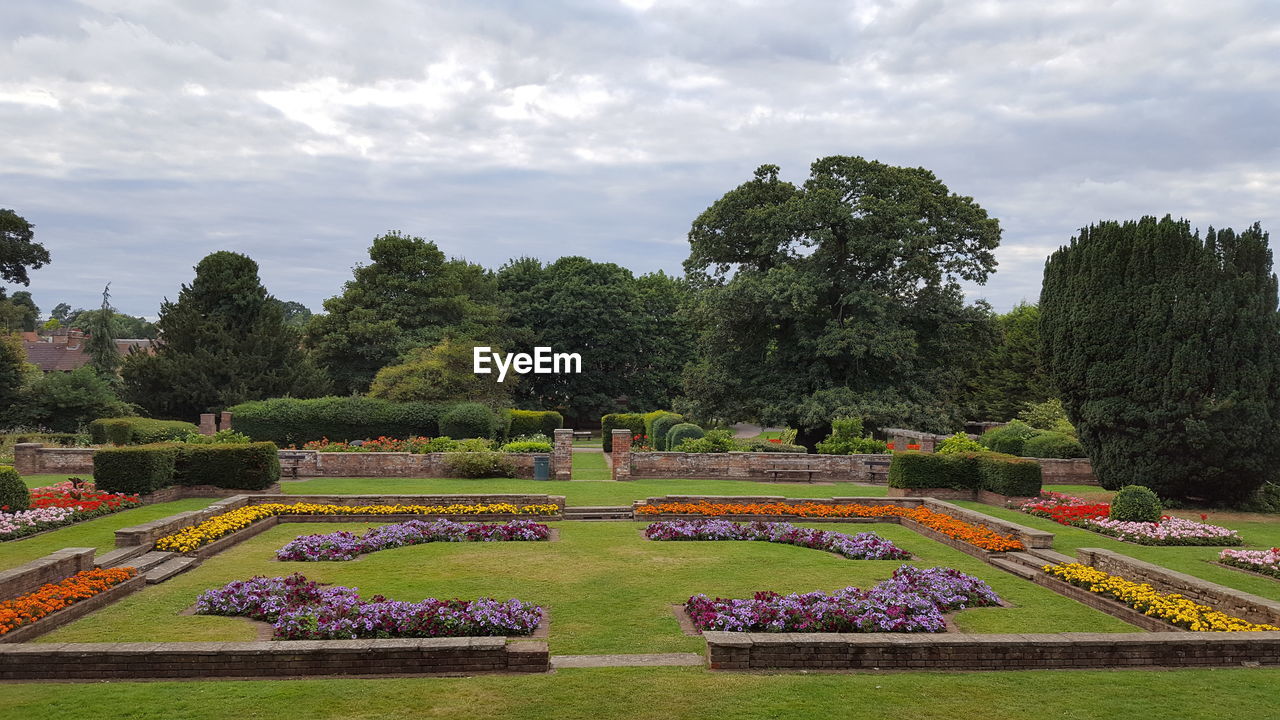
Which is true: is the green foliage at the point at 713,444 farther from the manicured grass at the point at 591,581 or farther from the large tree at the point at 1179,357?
the manicured grass at the point at 591,581

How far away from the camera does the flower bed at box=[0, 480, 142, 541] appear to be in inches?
513

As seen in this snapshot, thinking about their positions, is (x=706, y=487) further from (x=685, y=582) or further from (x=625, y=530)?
(x=685, y=582)

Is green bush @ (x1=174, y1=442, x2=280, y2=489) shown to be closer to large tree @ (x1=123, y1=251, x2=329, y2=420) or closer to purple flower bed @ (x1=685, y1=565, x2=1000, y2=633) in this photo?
purple flower bed @ (x1=685, y1=565, x2=1000, y2=633)

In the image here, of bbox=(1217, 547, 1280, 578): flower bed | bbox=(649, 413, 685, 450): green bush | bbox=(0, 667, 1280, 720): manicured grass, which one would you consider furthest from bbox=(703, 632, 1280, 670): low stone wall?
bbox=(649, 413, 685, 450): green bush

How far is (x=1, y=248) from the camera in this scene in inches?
1522

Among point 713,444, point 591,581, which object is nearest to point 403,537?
point 591,581

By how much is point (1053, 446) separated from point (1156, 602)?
15.6 m

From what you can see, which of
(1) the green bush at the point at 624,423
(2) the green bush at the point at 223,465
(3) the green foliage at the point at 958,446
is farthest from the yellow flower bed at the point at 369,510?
(1) the green bush at the point at 624,423

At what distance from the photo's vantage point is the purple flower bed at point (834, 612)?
26.3ft

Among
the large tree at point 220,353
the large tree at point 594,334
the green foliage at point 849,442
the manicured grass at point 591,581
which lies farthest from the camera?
the large tree at point 594,334

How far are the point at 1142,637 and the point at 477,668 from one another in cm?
605

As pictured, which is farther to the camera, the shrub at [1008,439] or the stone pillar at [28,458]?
the shrub at [1008,439]

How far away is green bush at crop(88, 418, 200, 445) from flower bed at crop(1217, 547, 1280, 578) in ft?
85.3

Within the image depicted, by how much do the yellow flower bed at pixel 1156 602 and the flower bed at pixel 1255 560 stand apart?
2.92 m
